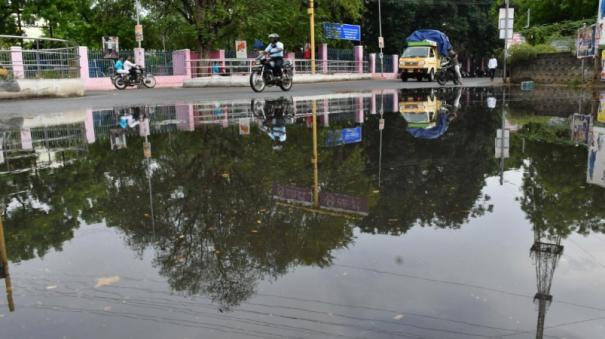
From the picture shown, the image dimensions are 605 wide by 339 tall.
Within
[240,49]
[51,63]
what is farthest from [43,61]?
[240,49]

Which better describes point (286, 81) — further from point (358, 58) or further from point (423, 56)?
point (358, 58)

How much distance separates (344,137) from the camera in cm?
828

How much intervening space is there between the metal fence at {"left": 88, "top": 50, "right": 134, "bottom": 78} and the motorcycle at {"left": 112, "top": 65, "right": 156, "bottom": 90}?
1805 millimetres

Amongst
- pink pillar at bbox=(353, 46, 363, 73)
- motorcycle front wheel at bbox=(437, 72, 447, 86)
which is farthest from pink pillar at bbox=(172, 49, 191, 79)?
pink pillar at bbox=(353, 46, 363, 73)

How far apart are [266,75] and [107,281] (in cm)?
1717

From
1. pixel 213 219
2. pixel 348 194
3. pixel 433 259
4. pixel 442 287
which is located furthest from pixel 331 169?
pixel 442 287

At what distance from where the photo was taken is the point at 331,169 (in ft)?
19.4

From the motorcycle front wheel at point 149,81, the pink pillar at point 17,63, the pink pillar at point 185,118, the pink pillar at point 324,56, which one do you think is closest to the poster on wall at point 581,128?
the pink pillar at point 185,118

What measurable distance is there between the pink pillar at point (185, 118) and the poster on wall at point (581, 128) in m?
5.73

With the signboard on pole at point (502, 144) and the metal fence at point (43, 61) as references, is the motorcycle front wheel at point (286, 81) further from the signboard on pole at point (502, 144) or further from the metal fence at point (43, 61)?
the signboard on pole at point (502, 144)

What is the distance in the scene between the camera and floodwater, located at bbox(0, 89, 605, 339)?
2.55 meters

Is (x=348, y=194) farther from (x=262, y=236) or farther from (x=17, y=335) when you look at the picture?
(x=17, y=335)

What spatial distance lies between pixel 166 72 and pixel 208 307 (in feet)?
101

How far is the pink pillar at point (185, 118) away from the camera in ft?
31.4
